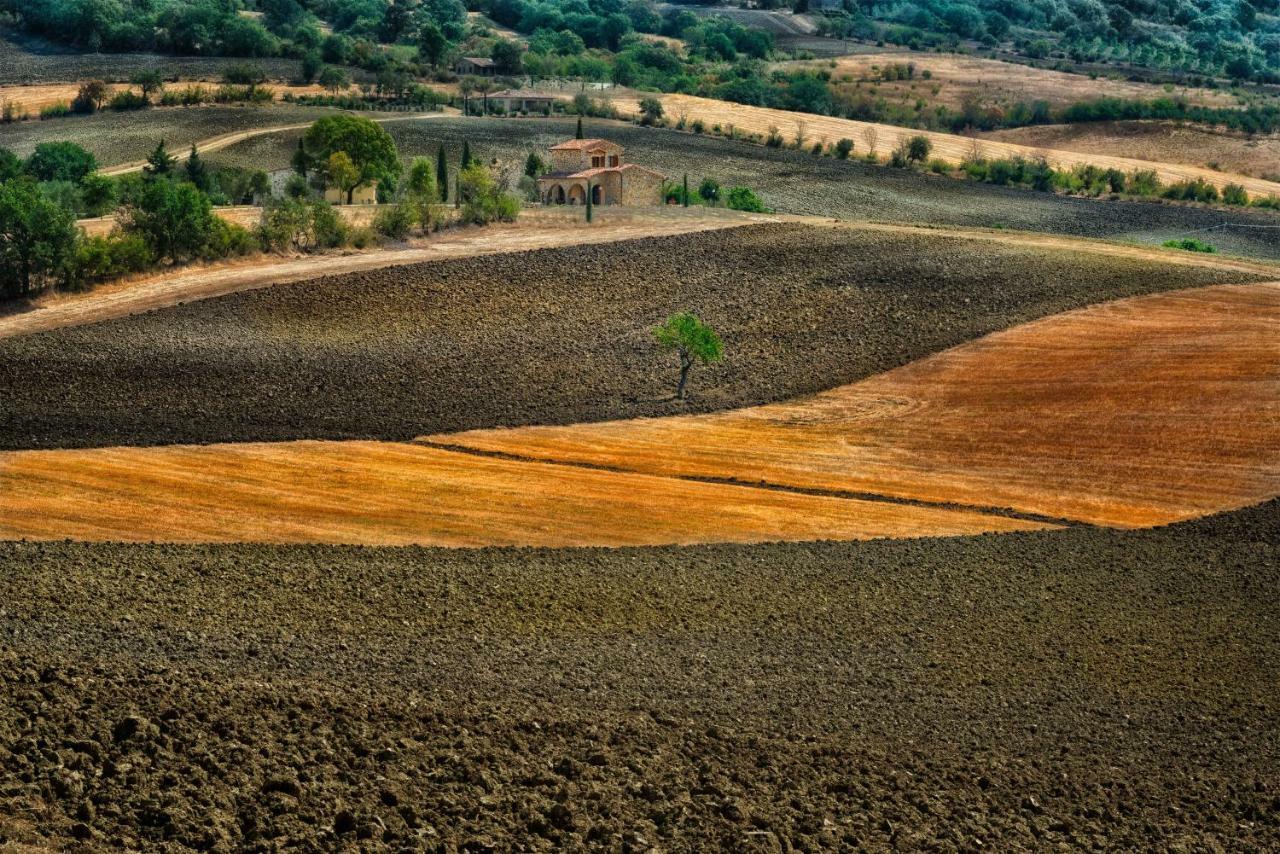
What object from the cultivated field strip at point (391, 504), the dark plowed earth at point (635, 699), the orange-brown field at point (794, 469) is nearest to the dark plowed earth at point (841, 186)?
the orange-brown field at point (794, 469)

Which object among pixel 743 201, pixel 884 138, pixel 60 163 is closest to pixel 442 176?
pixel 743 201

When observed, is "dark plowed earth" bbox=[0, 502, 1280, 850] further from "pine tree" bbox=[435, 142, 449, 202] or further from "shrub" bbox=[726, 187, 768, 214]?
"shrub" bbox=[726, 187, 768, 214]

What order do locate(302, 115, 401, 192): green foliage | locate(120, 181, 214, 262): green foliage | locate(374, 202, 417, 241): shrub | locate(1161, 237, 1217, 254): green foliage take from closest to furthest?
locate(120, 181, 214, 262): green foliage, locate(374, 202, 417, 241): shrub, locate(1161, 237, 1217, 254): green foliage, locate(302, 115, 401, 192): green foliage

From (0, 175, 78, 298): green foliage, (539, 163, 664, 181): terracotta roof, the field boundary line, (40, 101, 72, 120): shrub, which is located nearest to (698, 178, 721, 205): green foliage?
(539, 163, 664, 181): terracotta roof

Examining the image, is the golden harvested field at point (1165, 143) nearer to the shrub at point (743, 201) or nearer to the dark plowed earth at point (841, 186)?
the dark plowed earth at point (841, 186)

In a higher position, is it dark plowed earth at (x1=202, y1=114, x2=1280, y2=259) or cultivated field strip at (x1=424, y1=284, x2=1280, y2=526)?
dark plowed earth at (x1=202, y1=114, x2=1280, y2=259)
